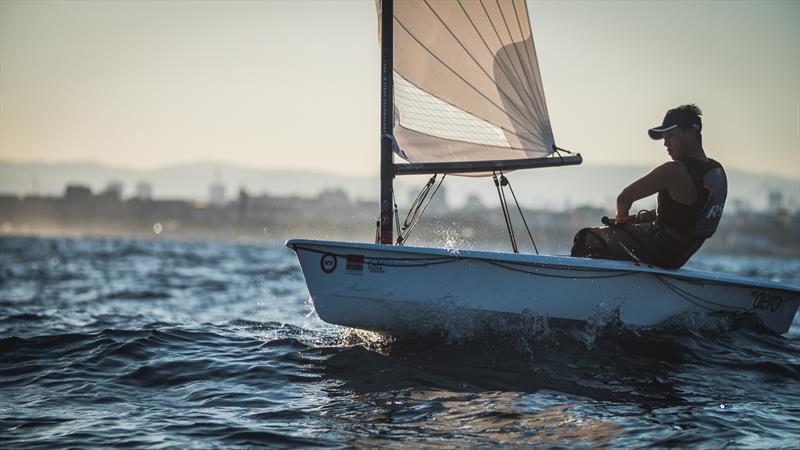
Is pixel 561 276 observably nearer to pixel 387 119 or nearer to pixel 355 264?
pixel 355 264

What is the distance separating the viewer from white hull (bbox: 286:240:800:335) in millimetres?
7777

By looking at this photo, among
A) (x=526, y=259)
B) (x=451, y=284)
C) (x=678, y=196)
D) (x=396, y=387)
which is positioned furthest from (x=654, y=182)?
(x=396, y=387)

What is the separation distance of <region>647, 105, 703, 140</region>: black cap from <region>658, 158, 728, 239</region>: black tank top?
15.5 inches

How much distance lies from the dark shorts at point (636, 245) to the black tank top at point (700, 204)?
189 millimetres

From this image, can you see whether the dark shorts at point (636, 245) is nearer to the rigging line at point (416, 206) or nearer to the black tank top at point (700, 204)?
the black tank top at point (700, 204)

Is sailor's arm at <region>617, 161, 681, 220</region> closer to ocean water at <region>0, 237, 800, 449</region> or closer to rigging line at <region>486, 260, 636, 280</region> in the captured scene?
rigging line at <region>486, 260, 636, 280</region>

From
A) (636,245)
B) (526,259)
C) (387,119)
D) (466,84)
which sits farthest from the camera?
(466,84)

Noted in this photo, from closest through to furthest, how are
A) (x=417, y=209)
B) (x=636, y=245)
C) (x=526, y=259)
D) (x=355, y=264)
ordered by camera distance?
(x=526, y=259) < (x=355, y=264) < (x=636, y=245) < (x=417, y=209)

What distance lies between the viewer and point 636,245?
8406 mm

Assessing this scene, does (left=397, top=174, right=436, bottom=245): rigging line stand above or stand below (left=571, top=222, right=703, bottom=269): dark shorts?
above

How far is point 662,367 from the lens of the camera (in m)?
7.88

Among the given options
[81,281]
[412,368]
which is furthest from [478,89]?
[81,281]

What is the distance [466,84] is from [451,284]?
2930mm

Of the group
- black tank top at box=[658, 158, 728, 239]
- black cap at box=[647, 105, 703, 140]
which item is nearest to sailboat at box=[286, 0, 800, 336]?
black tank top at box=[658, 158, 728, 239]
